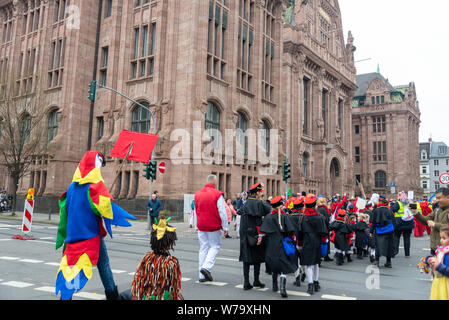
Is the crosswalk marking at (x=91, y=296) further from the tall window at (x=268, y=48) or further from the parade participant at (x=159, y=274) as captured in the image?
the tall window at (x=268, y=48)

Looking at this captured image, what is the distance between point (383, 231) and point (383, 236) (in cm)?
14

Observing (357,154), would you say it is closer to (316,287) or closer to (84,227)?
(316,287)

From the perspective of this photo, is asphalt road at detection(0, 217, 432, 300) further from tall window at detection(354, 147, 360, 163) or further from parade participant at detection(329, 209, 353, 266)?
tall window at detection(354, 147, 360, 163)

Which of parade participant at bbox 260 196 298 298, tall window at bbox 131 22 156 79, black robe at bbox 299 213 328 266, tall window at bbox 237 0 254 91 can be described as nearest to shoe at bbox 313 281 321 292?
black robe at bbox 299 213 328 266

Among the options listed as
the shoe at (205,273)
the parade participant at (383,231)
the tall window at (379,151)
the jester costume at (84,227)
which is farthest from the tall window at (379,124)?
the jester costume at (84,227)

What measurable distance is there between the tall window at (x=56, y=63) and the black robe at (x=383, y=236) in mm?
29483

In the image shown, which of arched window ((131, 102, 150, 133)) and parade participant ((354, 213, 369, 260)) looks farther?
arched window ((131, 102, 150, 133))

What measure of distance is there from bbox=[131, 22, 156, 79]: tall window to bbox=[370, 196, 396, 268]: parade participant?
21174 mm

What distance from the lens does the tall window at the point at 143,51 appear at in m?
27.7

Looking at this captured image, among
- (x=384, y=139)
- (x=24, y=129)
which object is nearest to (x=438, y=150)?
(x=384, y=139)

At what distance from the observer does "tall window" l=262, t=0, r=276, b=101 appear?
33906 millimetres

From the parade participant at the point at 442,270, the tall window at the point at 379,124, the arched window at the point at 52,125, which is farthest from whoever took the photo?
the tall window at the point at 379,124
